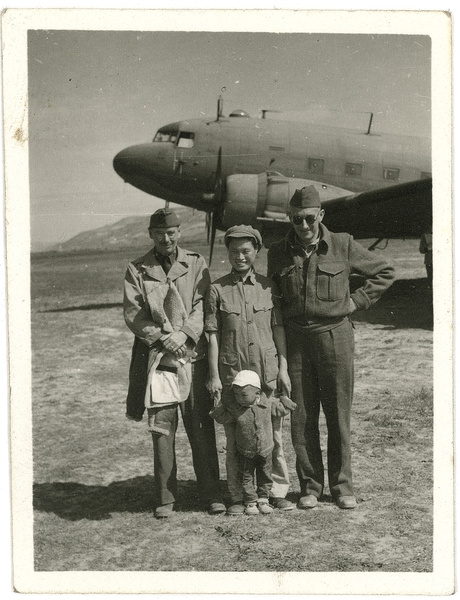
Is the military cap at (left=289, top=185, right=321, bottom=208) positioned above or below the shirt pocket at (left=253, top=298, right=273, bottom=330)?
above

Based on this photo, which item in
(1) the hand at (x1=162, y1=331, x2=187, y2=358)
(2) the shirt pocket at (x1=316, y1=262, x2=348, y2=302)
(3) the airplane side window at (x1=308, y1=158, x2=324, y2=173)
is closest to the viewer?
(1) the hand at (x1=162, y1=331, x2=187, y2=358)

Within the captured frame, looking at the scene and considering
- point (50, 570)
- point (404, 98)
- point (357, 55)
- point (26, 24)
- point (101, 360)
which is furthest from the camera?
point (101, 360)

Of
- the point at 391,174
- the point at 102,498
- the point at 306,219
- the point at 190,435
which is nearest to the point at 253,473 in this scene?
the point at 190,435

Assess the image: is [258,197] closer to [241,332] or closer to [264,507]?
[241,332]

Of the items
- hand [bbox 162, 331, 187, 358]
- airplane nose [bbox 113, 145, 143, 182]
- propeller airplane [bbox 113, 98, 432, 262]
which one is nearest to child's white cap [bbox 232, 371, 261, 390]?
hand [bbox 162, 331, 187, 358]

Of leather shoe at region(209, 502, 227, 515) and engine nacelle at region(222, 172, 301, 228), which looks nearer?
leather shoe at region(209, 502, 227, 515)

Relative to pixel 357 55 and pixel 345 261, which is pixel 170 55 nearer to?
pixel 357 55

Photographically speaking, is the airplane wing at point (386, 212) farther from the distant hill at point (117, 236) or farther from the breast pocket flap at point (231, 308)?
the distant hill at point (117, 236)

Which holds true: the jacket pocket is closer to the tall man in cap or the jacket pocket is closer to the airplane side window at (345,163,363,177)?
the tall man in cap

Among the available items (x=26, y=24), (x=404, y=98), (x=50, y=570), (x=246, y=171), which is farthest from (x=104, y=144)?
(x=50, y=570)
